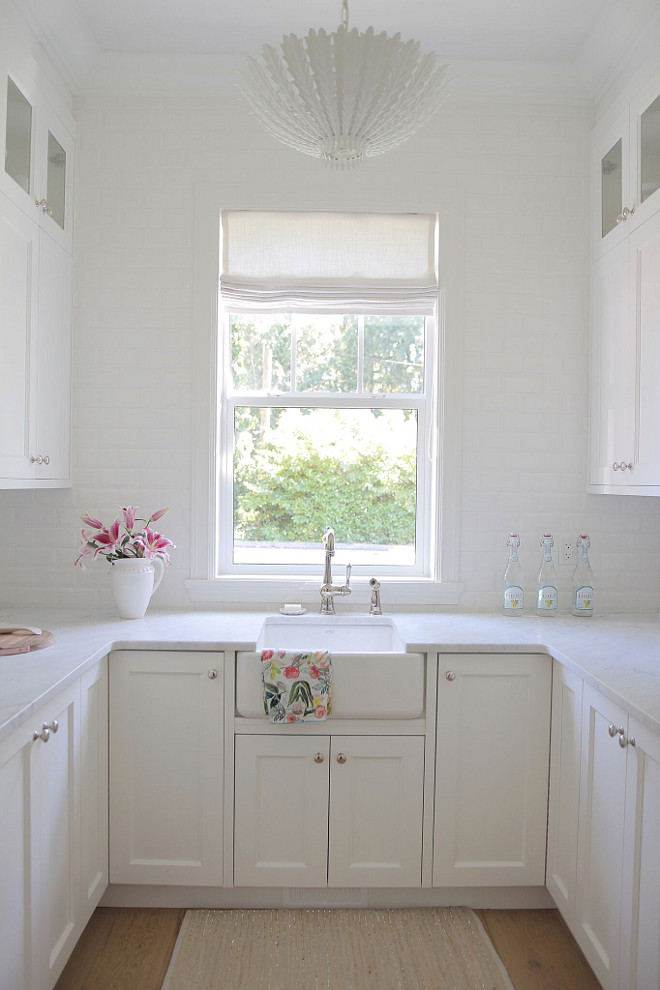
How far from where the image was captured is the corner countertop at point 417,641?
178 centimetres

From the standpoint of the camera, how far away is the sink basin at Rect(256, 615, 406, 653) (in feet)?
8.93

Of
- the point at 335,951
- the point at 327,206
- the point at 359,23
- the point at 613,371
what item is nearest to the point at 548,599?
the point at 613,371

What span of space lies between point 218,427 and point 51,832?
5.14 ft

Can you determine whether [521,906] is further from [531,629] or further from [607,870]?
Answer: [531,629]

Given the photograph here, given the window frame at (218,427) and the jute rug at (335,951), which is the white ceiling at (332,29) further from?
the jute rug at (335,951)

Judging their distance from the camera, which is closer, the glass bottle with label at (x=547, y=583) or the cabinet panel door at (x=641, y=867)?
the cabinet panel door at (x=641, y=867)

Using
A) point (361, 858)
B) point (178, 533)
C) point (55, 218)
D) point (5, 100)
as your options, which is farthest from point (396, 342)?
point (361, 858)

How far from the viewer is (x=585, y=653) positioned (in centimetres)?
221

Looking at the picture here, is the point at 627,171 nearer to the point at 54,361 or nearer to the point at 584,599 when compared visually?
the point at 584,599

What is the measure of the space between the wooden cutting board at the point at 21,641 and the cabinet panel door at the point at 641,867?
5.42 feet

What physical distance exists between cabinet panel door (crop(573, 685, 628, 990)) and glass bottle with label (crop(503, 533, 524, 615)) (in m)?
0.75

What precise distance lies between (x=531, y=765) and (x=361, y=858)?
24.4 inches

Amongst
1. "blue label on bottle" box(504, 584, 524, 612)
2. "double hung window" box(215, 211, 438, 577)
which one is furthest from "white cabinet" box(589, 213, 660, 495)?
"double hung window" box(215, 211, 438, 577)

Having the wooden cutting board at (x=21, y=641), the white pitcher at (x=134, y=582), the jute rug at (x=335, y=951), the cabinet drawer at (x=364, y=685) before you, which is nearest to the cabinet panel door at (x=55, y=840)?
the wooden cutting board at (x=21, y=641)
